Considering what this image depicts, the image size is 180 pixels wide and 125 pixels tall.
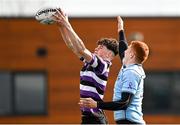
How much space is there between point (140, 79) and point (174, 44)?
15843mm

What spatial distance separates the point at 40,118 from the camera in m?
23.7

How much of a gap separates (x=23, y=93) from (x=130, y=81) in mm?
15863

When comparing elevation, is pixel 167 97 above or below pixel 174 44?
below

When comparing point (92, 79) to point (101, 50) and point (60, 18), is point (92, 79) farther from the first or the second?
point (60, 18)

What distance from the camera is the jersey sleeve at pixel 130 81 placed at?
321 inches

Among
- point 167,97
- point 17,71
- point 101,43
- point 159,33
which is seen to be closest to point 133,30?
point 159,33

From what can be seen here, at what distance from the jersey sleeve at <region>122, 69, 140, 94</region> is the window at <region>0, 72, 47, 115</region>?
15621 mm

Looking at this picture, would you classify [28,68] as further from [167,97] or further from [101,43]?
[101,43]

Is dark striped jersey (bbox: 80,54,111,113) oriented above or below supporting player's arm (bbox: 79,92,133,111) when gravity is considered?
above

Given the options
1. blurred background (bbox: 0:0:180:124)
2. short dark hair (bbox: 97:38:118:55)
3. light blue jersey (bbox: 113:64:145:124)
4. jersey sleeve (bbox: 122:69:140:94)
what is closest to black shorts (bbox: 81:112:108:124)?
light blue jersey (bbox: 113:64:145:124)

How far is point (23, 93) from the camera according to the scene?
78.3 feet

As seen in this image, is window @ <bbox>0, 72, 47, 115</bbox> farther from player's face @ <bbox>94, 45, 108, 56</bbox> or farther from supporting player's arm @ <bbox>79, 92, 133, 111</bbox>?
supporting player's arm @ <bbox>79, 92, 133, 111</bbox>

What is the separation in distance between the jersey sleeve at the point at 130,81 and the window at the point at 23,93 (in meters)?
15.6

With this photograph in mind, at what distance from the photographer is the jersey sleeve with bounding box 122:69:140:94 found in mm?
8164
